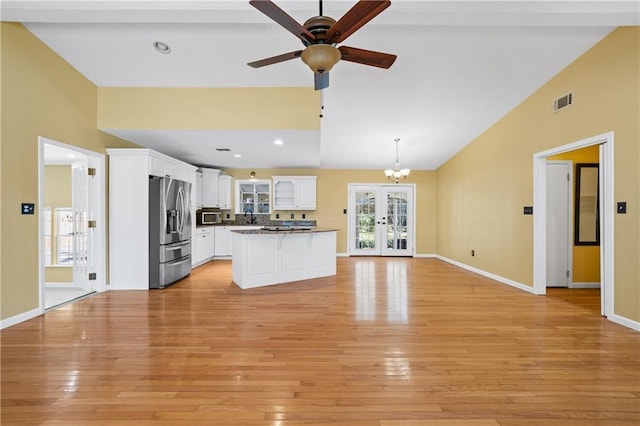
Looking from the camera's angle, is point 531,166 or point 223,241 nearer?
point 531,166

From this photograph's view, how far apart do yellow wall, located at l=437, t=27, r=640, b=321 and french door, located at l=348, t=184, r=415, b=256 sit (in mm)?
884

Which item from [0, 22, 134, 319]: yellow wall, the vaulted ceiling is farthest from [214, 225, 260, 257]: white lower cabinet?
[0, 22, 134, 319]: yellow wall

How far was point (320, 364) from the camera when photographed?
225 centimetres

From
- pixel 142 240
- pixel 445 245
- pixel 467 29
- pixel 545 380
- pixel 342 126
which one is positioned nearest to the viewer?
pixel 545 380

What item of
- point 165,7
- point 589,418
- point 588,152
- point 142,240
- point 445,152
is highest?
point 165,7

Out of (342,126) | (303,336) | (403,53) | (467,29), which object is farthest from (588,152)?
(303,336)

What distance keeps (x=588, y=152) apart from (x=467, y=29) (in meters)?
3.16

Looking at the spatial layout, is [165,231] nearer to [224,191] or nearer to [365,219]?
A: [224,191]

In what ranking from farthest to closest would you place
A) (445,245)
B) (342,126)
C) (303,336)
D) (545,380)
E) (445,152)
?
1. (445,245)
2. (445,152)
3. (342,126)
4. (303,336)
5. (545,380)

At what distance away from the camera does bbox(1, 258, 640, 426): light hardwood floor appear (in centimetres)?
173

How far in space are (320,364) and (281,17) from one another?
245 centimetres

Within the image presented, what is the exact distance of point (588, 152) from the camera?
4625mm

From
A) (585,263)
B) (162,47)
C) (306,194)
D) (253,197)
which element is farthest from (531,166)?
(253,197)

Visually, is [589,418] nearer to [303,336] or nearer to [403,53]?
[303,336]
